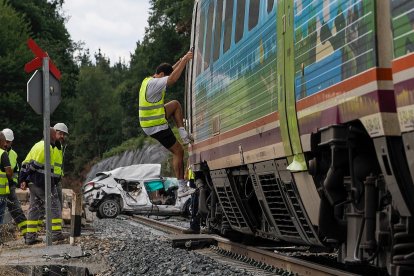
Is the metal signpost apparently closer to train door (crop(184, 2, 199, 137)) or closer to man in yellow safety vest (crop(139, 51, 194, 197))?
man in yellow safety vest (crop(139, 51, 194, 197))

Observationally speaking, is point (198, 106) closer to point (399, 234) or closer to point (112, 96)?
point (399, 234)

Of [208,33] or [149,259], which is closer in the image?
[149,259]

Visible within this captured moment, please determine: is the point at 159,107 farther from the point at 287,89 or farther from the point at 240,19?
the point at 287,89

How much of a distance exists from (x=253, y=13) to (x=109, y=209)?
16209mm

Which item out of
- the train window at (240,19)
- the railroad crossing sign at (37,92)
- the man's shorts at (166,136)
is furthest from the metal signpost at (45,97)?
the train window at (240,19)

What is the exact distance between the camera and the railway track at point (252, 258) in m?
7.85

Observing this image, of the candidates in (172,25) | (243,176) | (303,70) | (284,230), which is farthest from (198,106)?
(172,25)

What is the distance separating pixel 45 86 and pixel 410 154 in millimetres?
7680

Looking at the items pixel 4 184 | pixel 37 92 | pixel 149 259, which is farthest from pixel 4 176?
pixel 149 259

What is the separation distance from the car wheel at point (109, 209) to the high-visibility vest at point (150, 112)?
12.7 meters

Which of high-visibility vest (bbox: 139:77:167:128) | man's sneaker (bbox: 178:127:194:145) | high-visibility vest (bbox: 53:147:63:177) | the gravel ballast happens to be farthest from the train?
high-visibility vest (bbox: 53:147:63:177)

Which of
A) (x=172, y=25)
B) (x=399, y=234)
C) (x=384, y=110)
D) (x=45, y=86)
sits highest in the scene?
(x=172, y=25)

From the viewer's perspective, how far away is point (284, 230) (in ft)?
27.0

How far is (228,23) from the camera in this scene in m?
9.34
